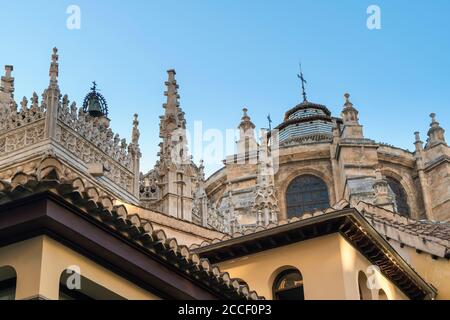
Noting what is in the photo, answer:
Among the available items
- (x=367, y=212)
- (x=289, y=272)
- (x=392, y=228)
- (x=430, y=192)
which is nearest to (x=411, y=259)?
(x=392, y=228)

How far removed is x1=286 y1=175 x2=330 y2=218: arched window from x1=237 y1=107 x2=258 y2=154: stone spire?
3.43m

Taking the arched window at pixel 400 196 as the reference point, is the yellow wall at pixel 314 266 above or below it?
below

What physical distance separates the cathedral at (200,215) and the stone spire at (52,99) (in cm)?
3

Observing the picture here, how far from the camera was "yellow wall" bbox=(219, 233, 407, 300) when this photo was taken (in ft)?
50.4

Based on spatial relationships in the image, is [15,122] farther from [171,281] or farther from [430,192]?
[430,192]

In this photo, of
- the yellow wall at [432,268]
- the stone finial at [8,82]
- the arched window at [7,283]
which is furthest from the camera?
the stone finial at [8,82]

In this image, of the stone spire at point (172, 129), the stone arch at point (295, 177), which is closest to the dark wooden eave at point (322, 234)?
the stone spire at point (172, 129)

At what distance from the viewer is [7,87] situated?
24844 mm

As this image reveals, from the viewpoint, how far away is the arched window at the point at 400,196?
4362 cm

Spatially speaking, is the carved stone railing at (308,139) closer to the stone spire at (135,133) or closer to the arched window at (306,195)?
the arched window at (306,195)

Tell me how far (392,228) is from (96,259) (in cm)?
1208

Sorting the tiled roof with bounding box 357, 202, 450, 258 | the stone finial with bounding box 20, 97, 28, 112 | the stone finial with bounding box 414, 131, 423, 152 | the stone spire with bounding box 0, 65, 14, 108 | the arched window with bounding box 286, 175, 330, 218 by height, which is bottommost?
the tiled roof with bounding box 357, 202, 450, 258

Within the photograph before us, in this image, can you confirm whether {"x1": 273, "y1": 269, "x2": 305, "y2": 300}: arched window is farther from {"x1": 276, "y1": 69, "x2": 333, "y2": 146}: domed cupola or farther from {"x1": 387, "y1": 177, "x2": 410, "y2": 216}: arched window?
{"x1": 276, "y1": 69, "x2": 333, "y2": 146}: domed cupola

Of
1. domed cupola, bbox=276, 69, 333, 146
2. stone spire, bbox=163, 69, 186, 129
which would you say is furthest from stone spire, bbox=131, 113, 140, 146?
domed cupola, bbox=276, 69, 333, 146
